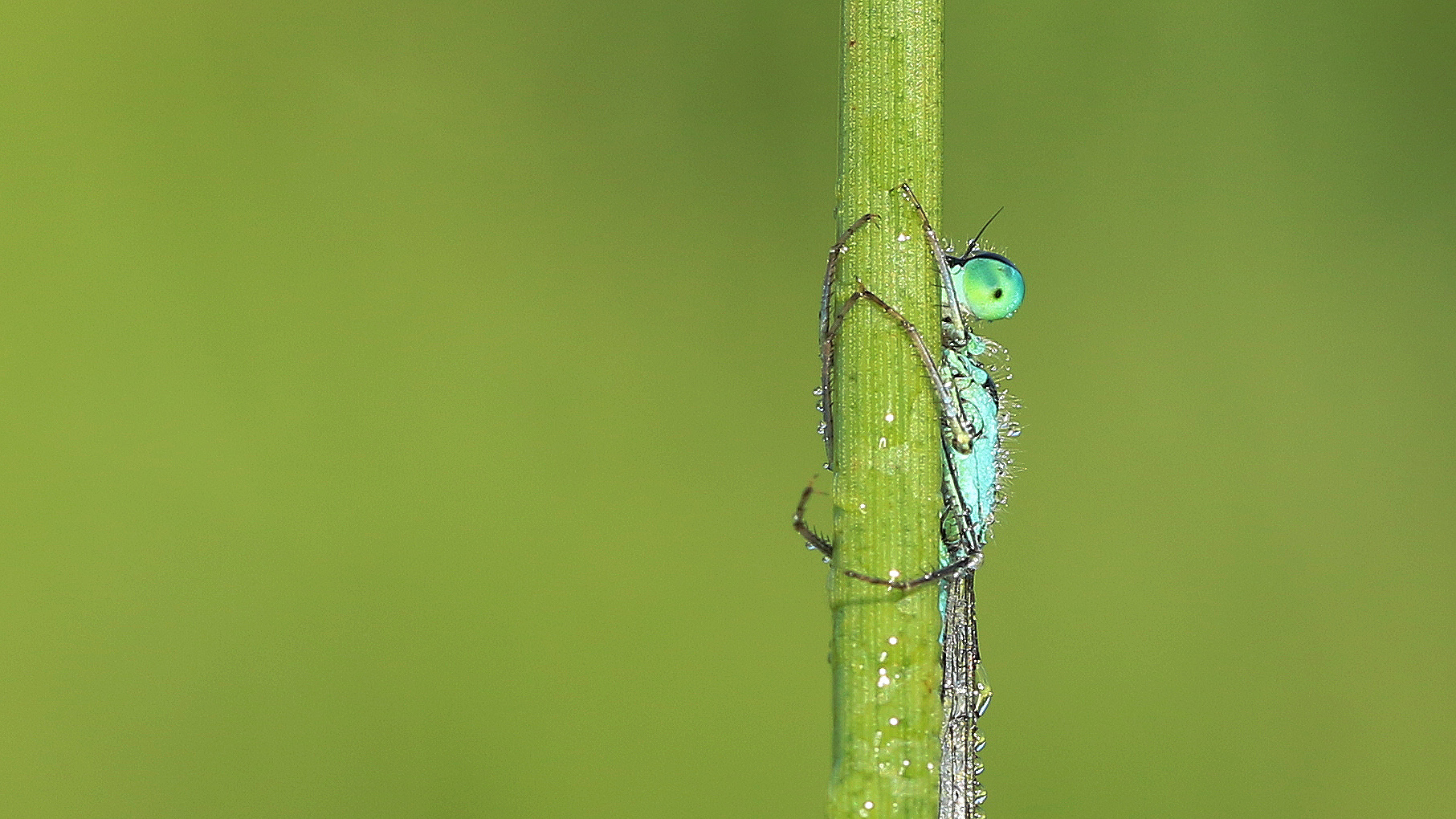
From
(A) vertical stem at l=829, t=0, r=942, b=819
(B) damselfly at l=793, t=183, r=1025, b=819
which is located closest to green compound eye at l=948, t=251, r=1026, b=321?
(B) damselfly at l=793, t=183, r=1025, b=819

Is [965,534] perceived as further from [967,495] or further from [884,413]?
[884,413]

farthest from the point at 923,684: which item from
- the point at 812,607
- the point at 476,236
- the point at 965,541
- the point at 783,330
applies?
the point at 476,236

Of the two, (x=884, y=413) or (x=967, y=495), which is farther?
(x=967, y=495)

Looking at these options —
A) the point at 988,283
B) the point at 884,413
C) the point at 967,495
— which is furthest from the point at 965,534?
the point at 884,413

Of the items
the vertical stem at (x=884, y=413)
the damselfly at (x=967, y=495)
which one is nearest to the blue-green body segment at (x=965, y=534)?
the damselfly at (x=967, y=495)

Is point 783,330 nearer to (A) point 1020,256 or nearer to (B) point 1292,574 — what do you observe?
(A) point 1020,256

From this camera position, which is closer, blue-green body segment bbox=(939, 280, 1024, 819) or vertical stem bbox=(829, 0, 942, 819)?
Result: vertical stem bbox=(829, 0, 942, 819)

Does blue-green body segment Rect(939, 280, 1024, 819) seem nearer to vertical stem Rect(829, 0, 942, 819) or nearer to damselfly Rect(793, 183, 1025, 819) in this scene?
damselfly Rect(793, 183, 1025, 819)
